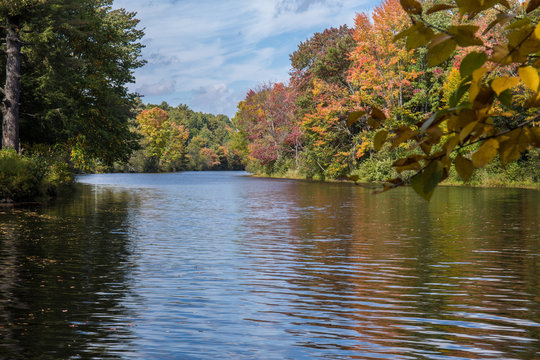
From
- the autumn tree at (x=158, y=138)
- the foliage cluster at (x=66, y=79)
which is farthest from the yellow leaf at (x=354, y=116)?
the autumn tree at (x=158, y=138)

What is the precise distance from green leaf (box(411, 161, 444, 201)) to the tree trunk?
2845 centimetres

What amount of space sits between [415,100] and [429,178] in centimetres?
4606

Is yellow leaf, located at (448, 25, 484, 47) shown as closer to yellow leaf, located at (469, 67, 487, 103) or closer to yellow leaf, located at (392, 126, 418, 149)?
yellow leaf, located at (469, 67, 487, 103)

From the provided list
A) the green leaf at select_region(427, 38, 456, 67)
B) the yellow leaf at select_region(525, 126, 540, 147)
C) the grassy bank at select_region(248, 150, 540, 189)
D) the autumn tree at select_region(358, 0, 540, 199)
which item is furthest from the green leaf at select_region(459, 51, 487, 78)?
the grassy bank at select_region(248, 150, 540, 189)

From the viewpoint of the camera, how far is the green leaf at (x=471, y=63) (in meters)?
2.12

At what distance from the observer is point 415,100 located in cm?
4641

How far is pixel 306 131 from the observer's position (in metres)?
59.1

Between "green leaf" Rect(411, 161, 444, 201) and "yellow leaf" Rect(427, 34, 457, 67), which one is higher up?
"yellow leaf" Rect(427, 34, 457, 67)

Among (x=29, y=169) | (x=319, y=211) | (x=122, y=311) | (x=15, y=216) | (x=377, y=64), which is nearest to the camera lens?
(x=122, y=311)

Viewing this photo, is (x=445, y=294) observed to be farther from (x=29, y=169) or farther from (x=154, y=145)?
(x=154, y=145)

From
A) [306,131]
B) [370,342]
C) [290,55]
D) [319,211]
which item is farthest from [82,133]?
[290,55]

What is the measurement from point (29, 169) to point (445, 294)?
2192 centimetres

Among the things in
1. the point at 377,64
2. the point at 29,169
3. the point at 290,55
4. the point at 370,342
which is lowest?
the point at 370,342

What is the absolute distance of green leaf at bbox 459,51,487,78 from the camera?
212 cm
